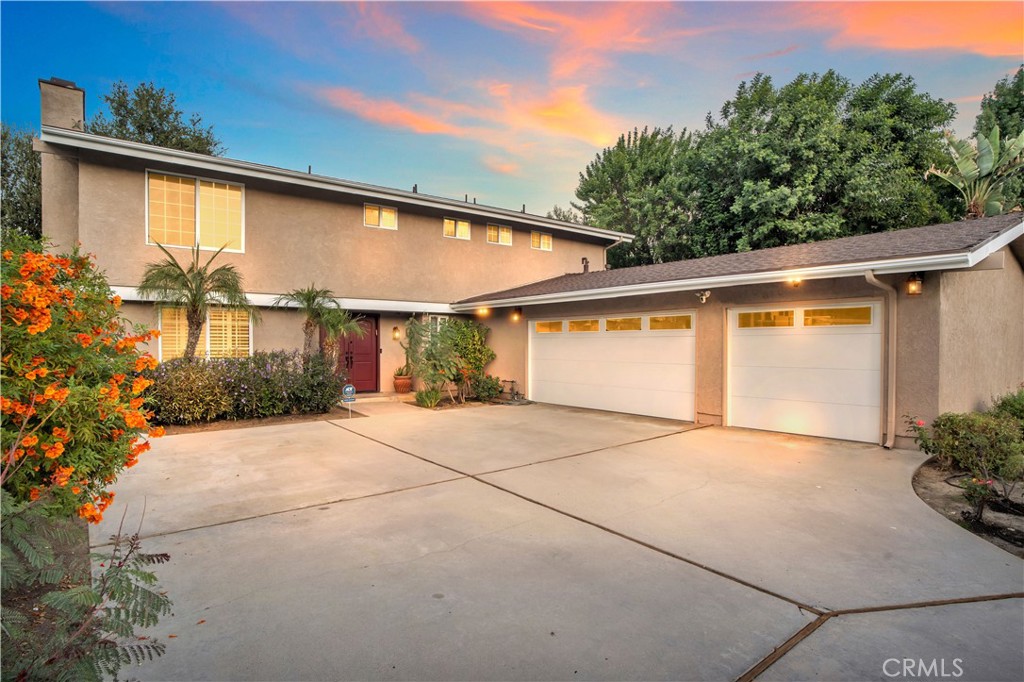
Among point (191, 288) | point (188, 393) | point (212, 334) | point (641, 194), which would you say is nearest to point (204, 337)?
point (212, 334)

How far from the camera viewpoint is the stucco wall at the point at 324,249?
9688 millimetres

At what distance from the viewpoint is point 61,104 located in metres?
10.1

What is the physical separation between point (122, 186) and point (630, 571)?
11.7 metres

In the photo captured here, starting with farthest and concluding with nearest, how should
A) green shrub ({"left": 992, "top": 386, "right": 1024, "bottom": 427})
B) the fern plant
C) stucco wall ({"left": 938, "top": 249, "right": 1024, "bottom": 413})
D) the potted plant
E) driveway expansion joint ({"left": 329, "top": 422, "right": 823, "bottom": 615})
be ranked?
the potted plant → green shrub ({"left": 992, "top": 386, "right": 1024, "bottom": 427}) → stucco wall ({"left": 938, "top": 249, "right": 1024, "bottom": 413}) → driveway expansion joint ({"left": 329, "top": 422, "right": 823, "bottom": 615}) → the fern plant

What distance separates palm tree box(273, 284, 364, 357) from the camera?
440 inches

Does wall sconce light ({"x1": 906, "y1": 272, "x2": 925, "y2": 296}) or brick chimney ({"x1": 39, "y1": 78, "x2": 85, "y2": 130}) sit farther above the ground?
brick chimney ({"x1": 39, "y1": 78, "x2": 85, "y2": 130})

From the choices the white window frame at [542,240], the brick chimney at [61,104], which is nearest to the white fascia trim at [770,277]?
the white window frame at [542,240]

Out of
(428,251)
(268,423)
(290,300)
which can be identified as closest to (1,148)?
(290,300)

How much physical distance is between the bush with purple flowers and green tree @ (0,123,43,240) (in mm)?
15394

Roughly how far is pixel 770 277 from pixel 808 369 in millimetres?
1624

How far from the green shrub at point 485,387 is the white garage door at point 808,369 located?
19.5 ft

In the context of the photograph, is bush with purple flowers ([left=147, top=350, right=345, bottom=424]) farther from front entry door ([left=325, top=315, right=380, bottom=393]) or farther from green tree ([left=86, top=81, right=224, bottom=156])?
green tree ([left=86, top=81, right=224, bottom=156])

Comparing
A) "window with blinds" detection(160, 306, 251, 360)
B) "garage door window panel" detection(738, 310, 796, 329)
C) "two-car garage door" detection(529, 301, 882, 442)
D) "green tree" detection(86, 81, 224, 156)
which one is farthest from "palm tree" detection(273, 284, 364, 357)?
"green tree" detection(86, 81, 224, 156)

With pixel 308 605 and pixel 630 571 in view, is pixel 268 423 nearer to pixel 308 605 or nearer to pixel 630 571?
pixel 308 605
